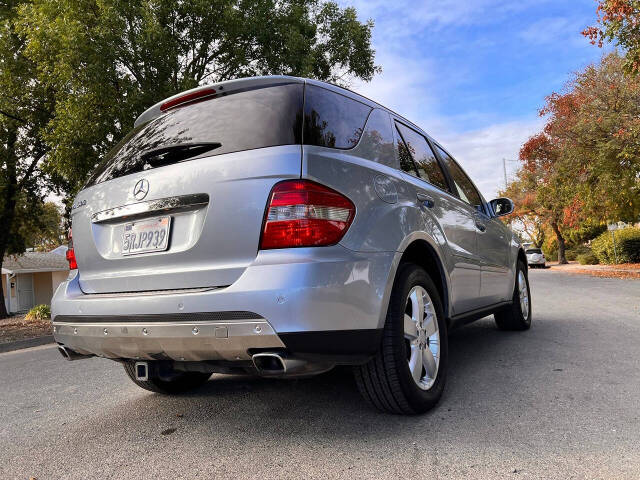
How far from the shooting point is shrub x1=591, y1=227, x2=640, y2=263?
2931 cm

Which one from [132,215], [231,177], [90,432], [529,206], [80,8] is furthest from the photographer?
[529,206]

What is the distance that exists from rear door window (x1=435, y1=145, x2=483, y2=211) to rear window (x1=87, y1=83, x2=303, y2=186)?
215 centimetres

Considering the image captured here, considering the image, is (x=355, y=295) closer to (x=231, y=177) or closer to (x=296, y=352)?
(x=296, y=352)

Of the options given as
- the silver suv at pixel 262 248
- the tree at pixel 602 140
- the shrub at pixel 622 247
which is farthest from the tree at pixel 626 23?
the shrub at pixel 622 247

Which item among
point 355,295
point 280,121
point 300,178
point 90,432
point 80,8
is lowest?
point 90,432

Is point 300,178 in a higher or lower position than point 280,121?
lower

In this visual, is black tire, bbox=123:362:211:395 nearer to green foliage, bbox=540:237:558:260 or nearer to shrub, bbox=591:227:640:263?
shrub, bbox=591:227:640:263

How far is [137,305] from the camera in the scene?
254cm

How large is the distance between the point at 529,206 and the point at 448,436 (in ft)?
131

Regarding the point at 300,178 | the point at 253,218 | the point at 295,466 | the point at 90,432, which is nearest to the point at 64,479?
the point at 90,432

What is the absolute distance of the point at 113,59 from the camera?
35.1 feet

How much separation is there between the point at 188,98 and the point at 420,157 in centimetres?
174

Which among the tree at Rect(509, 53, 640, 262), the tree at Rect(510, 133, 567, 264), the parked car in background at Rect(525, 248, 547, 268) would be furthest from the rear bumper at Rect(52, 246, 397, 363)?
the parked car in background at Rect(525, 248, 547, 268)

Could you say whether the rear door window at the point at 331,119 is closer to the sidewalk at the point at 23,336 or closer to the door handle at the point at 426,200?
the door handle at the point at 426,200
